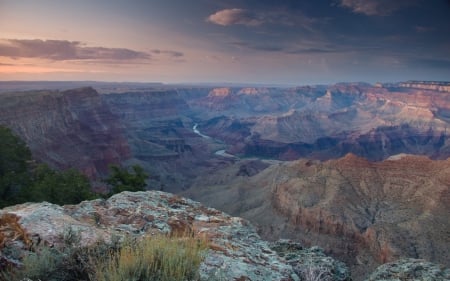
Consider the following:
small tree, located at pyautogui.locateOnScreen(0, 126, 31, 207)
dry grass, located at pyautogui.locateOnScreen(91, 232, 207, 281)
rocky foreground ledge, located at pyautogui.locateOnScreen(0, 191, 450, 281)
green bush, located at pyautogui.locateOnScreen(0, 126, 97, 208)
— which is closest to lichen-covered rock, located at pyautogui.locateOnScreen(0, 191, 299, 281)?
rocky foreground ledge, located at pyautogui.locateOnScreen(0, 191, 450, 281)

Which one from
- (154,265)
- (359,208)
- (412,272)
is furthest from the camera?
(359,208)

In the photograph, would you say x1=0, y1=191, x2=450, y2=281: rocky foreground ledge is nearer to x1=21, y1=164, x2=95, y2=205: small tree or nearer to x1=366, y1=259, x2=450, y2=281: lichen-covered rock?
x1=366, y1=259, x2=450, y2=281: lichen-covered rock

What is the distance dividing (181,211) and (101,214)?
6.17 ft

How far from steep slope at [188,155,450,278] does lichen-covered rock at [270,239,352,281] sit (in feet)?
96.4

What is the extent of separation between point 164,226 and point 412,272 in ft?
15.9

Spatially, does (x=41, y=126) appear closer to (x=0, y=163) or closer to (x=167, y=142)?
(x=0, y=163)

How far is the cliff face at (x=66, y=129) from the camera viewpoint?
61.2 meters

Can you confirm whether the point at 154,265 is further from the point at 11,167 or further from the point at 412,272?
the point at 11,167

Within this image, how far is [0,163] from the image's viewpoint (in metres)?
24.2

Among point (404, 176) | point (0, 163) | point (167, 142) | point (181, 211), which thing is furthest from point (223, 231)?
point (167, 142)

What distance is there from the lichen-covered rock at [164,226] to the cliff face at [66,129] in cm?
5662

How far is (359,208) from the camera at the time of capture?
44.2m

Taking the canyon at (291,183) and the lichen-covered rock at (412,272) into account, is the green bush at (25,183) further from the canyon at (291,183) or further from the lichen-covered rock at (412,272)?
the canyon at (291,183)

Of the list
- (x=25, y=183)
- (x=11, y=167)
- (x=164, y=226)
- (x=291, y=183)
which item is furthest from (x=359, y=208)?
(x=164, y=226)
